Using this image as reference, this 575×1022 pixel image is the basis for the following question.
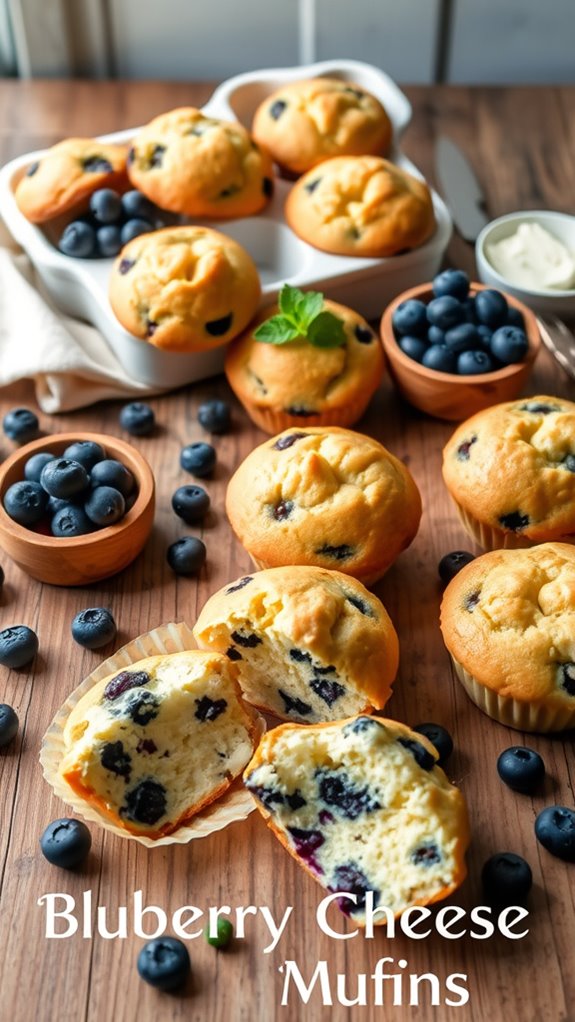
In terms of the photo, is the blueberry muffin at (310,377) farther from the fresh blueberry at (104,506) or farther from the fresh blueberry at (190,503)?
the fresh blueberry at (104,506)

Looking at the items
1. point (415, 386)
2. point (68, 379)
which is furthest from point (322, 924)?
point (68, 379)

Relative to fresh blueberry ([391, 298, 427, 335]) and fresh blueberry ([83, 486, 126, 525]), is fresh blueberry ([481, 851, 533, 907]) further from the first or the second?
fresh blueberry ([391, 298, 427, 335])

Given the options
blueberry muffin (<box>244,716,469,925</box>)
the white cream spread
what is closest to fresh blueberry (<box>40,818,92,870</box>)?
blueberry muffin (<box>244,716,469,925</box>)

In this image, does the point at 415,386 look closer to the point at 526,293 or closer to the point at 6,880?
the point at 526,293

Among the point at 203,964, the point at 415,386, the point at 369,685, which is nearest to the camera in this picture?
the point at 203,964

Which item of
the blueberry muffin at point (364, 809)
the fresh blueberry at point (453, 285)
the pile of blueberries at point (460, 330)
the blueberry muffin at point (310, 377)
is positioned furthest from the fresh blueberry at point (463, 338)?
the blueberry muffin at point (364, 809)
